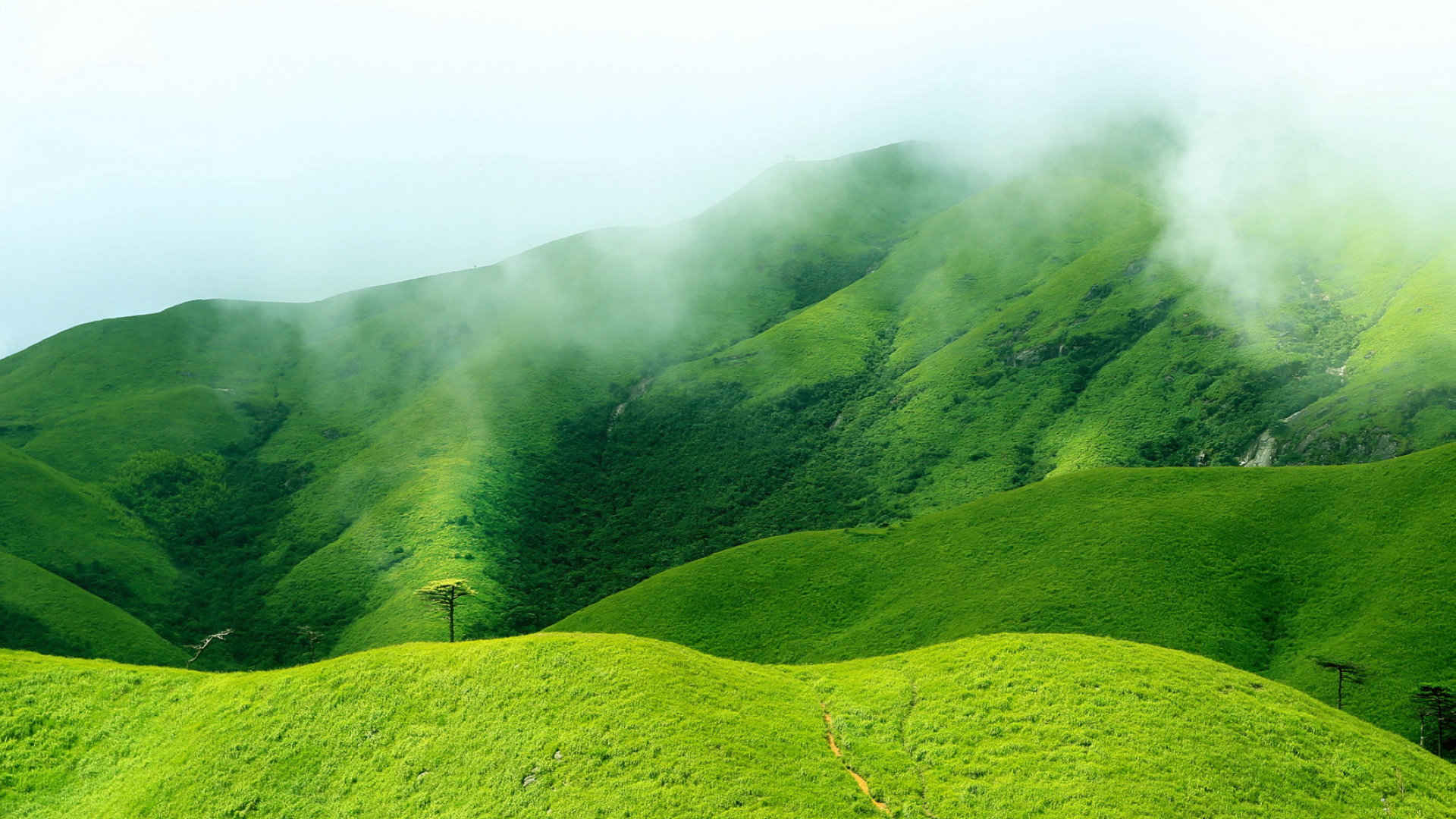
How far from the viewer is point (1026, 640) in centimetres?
5000

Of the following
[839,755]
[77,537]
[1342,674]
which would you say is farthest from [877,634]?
[77,537]

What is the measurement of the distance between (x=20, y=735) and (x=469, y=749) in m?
26.1

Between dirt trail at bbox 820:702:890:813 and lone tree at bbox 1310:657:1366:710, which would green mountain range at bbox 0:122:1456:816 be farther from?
lone tree at bbox 1310:657:1366:710

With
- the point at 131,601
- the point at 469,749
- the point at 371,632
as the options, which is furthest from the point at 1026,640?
the point at 131,601

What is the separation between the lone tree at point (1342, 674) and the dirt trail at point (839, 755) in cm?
4659

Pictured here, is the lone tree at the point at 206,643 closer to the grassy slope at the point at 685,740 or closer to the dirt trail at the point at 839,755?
the grassy slope at the point at 685,740

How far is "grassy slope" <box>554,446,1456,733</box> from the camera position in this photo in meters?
79.0

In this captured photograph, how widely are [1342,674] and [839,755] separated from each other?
5442 centimetres

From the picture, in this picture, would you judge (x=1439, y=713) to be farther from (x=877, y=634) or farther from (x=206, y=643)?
(x=206, y=643)

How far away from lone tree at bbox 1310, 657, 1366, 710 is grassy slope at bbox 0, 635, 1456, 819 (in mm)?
28637

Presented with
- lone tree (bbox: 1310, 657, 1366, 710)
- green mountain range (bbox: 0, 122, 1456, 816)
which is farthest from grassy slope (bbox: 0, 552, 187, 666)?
lone tree (bbox: 1310, 657, 1366, 710)

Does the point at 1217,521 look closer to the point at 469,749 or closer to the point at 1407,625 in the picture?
the point at 1407,625

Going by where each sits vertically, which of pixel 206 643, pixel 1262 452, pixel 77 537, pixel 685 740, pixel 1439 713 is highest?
pixel 77 537

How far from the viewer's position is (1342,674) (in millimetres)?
71375
